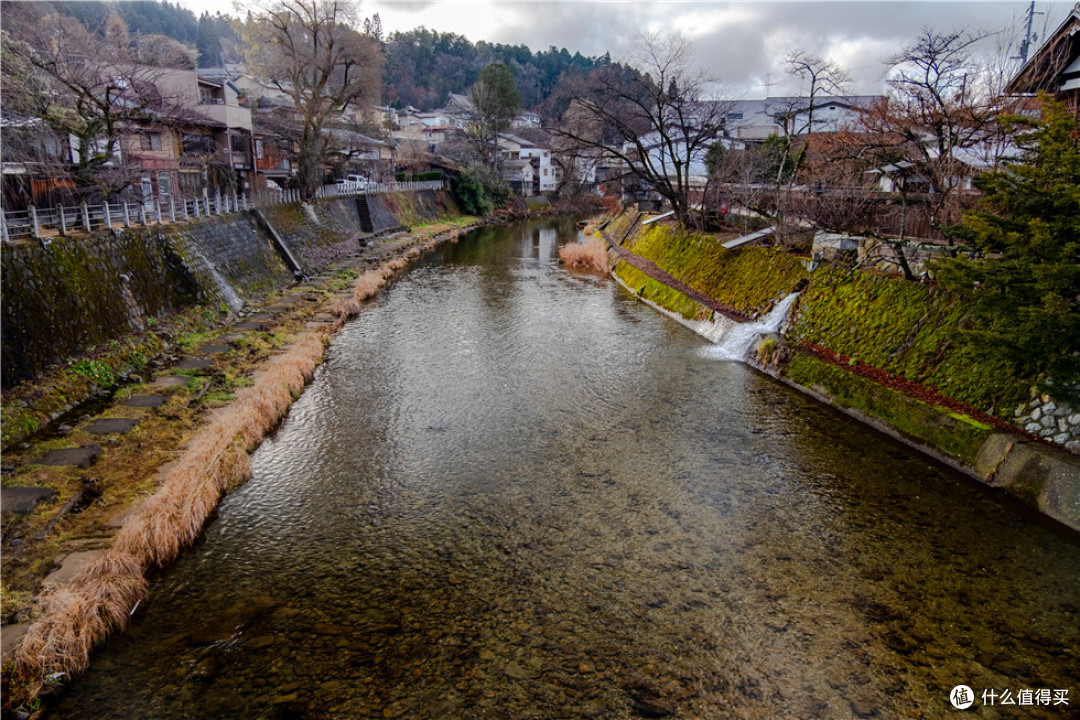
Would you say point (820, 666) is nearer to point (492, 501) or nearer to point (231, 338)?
point (492, 501)

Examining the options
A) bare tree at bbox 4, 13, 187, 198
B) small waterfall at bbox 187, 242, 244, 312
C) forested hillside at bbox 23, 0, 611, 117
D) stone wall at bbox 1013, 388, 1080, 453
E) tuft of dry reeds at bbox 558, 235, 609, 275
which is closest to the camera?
stone wall at bbox 1013, 388, 1080, 453

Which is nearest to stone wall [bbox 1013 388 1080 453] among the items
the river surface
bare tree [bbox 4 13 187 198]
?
the river surface

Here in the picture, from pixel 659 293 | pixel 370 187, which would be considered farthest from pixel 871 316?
pixel 370 187

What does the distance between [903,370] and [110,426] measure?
1488cm

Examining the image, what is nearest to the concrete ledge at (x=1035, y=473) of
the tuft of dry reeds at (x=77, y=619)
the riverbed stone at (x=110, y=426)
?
the tuft of dry reeds at (x=77, y=619)

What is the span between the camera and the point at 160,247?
16.2 m

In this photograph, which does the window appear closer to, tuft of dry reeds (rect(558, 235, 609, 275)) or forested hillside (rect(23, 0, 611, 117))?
tuft of dry reeds (rect(558, 235, 609, 275))

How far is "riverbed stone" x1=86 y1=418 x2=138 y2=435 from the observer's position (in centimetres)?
1008

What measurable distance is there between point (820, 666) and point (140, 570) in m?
7.92

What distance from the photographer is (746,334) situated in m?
17.2

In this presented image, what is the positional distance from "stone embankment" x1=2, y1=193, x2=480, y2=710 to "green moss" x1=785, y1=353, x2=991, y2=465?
11.8 meters

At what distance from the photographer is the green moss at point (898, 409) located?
10.3 meters

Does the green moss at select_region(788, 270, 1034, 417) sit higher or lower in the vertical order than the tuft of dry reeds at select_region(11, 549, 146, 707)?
higher

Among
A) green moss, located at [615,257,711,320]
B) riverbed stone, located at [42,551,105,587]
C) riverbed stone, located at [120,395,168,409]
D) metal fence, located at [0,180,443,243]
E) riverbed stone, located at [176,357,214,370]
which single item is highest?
metal fence, located at [0,180,443,243]
